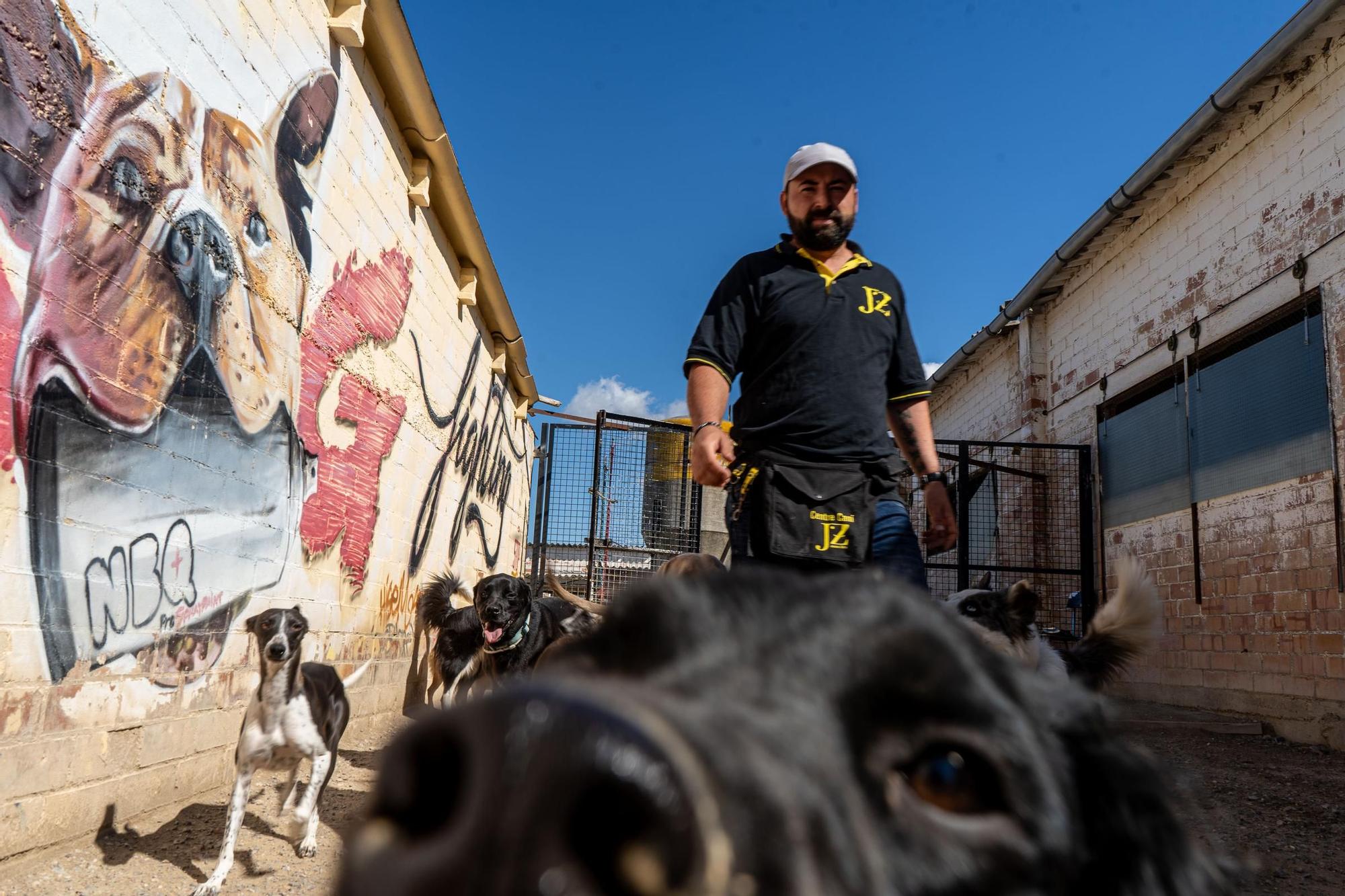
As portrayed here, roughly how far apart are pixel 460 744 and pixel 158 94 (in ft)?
14.1

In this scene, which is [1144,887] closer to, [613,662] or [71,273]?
[613,662]

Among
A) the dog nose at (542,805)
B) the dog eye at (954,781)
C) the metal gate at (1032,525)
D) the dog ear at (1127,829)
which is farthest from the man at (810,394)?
the metal gate at (1032,525)

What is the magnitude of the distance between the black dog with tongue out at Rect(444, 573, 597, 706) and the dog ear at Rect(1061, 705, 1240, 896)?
18.5ft

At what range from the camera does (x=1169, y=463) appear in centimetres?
938

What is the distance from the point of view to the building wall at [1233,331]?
7.06 metres

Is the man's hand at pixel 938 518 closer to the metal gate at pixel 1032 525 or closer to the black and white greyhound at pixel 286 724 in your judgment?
the black and white greyhound at pixel 286 724

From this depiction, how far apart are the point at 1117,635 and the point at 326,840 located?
4.80 metres

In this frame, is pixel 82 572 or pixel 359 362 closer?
pixel 82 572

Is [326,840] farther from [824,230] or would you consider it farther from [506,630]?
[824,230]

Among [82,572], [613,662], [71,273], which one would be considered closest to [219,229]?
[71,273]

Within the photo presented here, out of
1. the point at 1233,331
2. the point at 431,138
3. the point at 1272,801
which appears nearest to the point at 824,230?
the point at 1272,801

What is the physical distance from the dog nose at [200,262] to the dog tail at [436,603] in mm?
4185

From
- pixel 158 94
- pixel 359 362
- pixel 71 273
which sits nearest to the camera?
pixel 71 273

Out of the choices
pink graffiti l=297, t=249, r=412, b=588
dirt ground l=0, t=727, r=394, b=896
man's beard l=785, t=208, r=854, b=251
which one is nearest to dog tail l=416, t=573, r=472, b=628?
pink graffiti l=297, t=249, r=412, b=588
